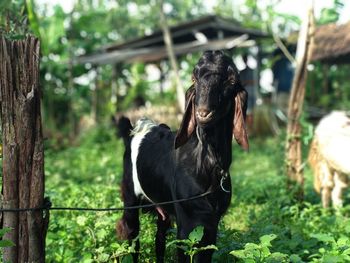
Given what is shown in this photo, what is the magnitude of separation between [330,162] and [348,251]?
3.88m

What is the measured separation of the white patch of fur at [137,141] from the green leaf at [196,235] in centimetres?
121

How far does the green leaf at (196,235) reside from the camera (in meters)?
3.78

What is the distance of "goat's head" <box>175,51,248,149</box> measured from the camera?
371cm

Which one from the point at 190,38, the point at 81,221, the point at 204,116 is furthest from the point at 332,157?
the point at 190,38

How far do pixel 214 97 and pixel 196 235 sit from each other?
96 cm

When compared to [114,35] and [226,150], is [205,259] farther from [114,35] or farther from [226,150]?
[114,35]

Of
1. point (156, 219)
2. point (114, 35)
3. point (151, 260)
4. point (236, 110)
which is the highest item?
point (114, 35)

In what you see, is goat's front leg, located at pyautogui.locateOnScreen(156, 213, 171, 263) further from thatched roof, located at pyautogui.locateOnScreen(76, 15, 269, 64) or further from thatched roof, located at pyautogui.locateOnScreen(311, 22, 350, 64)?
thatched roof, located at pyautogui.locateOnScreen(76, 15, 269, 64)

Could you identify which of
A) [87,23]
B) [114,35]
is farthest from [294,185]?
[114,35]

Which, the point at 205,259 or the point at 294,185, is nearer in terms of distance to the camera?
the point at 205,259

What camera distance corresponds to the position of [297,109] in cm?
791

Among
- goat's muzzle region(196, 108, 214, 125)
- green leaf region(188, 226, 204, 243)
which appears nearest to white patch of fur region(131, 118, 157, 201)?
green leaf region(188, 226, 204, 243)

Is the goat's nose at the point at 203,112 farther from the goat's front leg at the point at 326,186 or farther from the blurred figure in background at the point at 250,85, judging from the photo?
the blurred figure in background at the point at 250,85

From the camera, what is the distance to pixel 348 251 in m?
4.24
